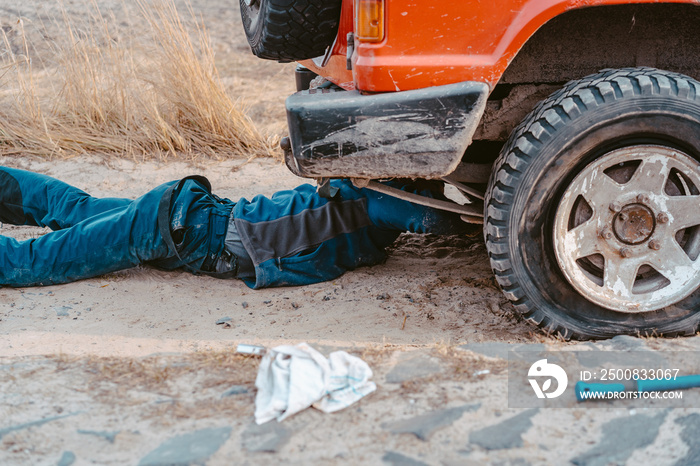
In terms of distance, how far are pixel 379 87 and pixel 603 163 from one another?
886 millimetres

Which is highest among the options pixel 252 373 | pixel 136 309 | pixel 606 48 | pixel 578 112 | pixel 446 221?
pixel 606 48

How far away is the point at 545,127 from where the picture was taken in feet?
7.43

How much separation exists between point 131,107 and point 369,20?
351cm

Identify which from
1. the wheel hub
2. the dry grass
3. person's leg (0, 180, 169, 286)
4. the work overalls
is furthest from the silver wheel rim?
the dry grass

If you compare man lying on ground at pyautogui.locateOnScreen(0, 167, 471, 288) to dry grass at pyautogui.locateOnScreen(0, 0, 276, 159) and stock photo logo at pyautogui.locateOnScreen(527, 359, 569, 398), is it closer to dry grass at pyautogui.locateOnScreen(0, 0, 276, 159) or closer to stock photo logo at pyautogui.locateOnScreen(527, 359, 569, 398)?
stock photo logo at pyautogui.locateOnScreen(527, 359, 569, 398)

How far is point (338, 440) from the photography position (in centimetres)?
181

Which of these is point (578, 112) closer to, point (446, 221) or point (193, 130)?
point (446, 221)

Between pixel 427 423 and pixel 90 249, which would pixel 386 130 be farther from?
pixel 90 249

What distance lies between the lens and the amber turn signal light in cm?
212

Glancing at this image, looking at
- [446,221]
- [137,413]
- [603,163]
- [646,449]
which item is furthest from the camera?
[446,221]

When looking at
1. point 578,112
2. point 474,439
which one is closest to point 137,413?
point 474,439

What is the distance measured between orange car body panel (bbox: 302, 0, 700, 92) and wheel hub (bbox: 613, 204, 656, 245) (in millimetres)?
735

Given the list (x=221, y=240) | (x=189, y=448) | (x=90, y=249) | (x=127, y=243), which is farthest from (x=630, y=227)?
(x=90, y=249)

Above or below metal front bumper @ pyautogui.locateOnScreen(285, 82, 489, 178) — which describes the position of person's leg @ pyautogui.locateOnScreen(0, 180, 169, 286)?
below
